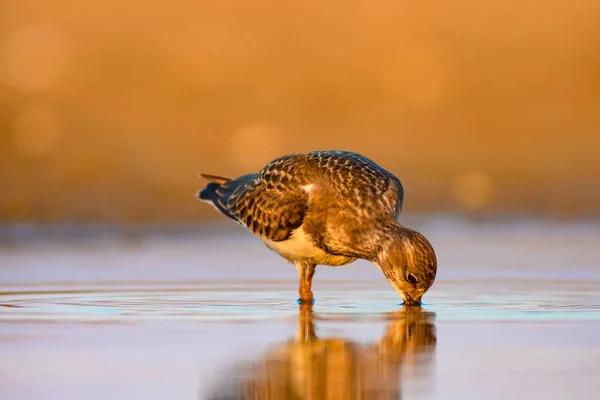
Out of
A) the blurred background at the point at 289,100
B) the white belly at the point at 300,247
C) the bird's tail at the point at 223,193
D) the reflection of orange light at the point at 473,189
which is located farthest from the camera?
the reflection of orange light at the point at 473,189

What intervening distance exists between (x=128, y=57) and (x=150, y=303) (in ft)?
35.3

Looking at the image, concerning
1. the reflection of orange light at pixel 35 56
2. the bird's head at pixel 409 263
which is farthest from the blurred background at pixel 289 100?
the bird's head at pixel 409 263

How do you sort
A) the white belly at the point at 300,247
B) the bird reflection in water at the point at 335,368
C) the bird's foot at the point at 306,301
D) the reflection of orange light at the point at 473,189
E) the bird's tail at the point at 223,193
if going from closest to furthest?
the bird reflection in water at the point at 335,368
the bird's foot at the point at 306,301
the white belly at the point at 300,247
the bird's tail at the point at 223,193
the reflection of orange light at the point at 473,189

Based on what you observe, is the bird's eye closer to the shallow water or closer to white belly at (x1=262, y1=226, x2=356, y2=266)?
the shallow water

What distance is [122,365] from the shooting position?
23.1 feet

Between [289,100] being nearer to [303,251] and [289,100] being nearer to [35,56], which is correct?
[35,56]

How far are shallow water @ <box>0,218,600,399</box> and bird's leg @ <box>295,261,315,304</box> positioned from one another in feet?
0.38

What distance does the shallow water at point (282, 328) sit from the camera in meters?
6.53

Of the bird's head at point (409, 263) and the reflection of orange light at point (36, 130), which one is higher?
the reflection of orange light at point (36, 130)

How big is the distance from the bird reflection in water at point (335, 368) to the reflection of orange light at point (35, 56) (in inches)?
461

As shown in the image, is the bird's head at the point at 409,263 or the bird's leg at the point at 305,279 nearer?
the bird's head at the point at 409,263

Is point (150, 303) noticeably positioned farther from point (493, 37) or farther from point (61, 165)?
point (493, 37)

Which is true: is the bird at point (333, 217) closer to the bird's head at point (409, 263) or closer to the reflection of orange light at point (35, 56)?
the bird's head at point (409, 263)

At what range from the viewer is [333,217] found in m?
10.4
